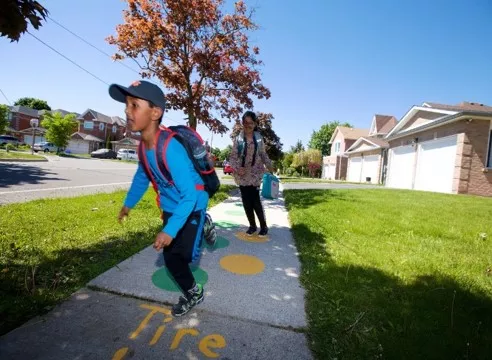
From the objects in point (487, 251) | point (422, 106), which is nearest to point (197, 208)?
point (487, 251)

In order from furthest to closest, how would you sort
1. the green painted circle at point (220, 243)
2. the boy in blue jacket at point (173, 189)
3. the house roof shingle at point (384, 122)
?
the house roof shingle at point (384, 122)
the green painted circle at point (220, 243)
the boy in blue jacket at point (173, 189)

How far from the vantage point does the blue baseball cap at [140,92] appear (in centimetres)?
206

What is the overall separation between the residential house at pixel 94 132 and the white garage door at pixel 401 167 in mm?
52405

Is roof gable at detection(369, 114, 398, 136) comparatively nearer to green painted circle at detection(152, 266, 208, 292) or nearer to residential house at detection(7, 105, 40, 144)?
green painted circle at detection(152, 266, 208, 292)

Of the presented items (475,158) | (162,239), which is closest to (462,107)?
(475,158)

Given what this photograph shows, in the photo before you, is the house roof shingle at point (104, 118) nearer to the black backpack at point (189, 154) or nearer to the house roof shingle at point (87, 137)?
the house roof shingle at point (87, 137)

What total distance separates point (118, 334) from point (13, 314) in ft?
2.83

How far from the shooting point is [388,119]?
1385 inches

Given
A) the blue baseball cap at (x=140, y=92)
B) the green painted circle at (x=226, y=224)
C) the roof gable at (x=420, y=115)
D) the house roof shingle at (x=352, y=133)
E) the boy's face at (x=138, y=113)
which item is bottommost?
the green painted circle at (x=226, y=224)

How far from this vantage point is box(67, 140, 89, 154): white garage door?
57.0m

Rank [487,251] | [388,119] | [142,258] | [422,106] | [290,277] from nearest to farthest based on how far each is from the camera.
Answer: [290,277] → [142,258] → [487,251] → [422,106] → [388,119]

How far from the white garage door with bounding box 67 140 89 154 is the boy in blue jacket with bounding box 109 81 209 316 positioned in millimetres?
64129

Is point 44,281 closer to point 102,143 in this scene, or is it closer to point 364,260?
point 364,260

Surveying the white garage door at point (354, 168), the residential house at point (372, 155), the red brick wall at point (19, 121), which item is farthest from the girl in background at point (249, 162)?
the red brick wall at point (19, 121)
